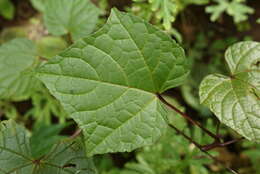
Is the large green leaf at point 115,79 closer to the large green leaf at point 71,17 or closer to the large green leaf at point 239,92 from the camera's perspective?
the large green leaf at point 239,92

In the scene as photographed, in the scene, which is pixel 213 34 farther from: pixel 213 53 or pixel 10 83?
pixel 10 83

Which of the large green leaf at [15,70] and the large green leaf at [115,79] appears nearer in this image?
the large green leaf at [115,79]

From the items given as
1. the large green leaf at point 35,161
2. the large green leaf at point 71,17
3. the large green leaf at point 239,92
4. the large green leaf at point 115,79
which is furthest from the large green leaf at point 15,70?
the large green leaf at point 239,92

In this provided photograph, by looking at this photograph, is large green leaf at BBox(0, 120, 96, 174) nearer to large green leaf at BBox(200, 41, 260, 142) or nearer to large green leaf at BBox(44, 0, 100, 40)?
large green leaf at BBox(200, 41, 260, 142)

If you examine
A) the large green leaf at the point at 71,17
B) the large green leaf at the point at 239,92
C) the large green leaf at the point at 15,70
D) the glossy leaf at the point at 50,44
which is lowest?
the glossy leaf at the point at 50,44

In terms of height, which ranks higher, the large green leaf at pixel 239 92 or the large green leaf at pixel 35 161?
the large green leaf at pixel 239 92

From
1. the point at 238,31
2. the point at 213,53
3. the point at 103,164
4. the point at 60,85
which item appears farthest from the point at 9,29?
the point at 60,85
